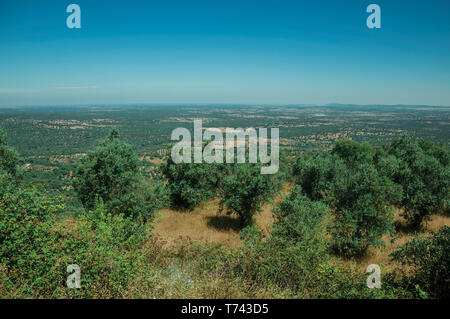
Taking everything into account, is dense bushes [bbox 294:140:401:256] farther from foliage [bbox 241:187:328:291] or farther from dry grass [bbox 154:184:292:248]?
dry grass [bbox 154:184:292:248]

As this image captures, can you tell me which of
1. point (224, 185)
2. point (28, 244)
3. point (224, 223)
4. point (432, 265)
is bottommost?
point (224, 223)

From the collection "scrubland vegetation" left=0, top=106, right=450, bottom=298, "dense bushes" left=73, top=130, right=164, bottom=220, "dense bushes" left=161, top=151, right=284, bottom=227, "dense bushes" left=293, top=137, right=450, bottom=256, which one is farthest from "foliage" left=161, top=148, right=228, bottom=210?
"dense bushes" left=293, top=137, right=450, bottom=256

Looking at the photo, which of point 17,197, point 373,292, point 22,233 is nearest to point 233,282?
point 373,292

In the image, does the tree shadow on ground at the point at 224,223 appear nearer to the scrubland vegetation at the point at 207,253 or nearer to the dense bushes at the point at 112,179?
the dense bushes at the point at 112,179

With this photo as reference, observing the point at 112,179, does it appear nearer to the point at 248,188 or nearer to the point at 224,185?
the point at 224,185

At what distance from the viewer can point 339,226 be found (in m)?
12.4

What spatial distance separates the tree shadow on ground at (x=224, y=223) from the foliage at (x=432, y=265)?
11417 mm

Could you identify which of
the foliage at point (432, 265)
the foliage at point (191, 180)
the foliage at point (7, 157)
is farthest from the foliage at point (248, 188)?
the foliage at point (7, 157)

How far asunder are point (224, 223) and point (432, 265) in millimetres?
13365

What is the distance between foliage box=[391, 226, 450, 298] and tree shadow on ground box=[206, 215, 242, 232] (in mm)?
11417

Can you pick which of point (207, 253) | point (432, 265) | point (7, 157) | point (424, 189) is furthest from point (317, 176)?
point (7, 157)

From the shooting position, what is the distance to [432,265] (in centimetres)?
720
